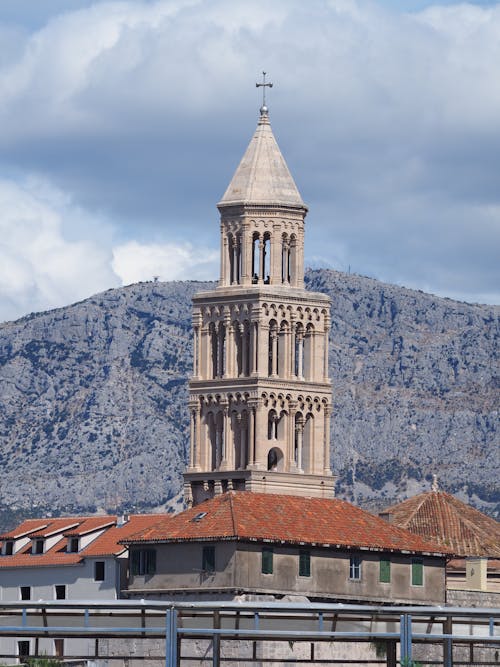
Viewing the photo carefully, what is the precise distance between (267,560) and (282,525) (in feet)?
15.2

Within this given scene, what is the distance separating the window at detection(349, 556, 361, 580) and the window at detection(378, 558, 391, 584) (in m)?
1.49

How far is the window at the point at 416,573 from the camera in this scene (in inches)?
5861

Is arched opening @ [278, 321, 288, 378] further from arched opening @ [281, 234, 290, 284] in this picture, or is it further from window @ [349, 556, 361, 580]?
window @ [349, 556, 361, 580]

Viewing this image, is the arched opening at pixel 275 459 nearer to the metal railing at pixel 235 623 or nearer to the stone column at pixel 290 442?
the stone column at pixel 290 442

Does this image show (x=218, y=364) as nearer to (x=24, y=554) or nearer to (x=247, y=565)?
(x=24, y=554)

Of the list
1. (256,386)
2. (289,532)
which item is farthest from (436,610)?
(256,386)

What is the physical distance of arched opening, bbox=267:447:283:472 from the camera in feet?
566

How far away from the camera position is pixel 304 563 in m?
144

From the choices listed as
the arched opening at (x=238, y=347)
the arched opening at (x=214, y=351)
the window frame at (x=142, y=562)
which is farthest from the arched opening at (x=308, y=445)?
the window frame at (x=142, y=562)

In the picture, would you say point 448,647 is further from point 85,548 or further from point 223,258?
point 223,258

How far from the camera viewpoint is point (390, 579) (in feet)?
485

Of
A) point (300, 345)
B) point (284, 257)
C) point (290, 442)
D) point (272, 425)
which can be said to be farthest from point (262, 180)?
point (290, 442)

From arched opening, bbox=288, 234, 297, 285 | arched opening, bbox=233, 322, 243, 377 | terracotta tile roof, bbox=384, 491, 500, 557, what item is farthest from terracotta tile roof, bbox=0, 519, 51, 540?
arched opening, bbox=288, 234, 297, 285

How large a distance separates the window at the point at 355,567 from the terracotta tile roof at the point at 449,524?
59.3 feet
